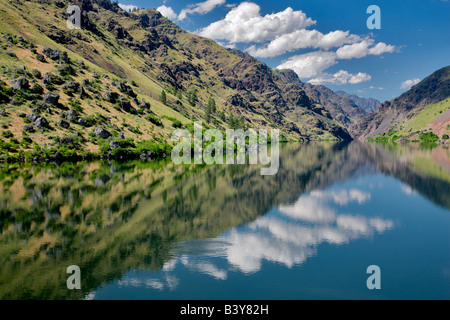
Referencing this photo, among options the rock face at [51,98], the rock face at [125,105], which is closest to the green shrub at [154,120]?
the rock face at [125,105]

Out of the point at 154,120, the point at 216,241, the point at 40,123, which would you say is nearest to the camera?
the point at 216,241

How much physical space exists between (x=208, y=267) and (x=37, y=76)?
387ft

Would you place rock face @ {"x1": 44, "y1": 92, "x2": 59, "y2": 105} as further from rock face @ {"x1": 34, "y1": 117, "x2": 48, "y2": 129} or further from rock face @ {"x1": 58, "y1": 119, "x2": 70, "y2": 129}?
rock face @ {"x1": 34, "y1": 117, "x2": 48, "y2": 129}

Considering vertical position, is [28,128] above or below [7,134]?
above

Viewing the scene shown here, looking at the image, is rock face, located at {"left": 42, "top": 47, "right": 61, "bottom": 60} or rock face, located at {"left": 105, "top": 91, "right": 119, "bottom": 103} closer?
rock face, located at {"left": 42, "top": 47, "right": 61, "bottom": 60}

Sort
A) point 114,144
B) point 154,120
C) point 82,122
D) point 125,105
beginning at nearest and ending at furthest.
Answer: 1. point 114,144
2. point 82,122
3. point 125,105
4. point 154,120

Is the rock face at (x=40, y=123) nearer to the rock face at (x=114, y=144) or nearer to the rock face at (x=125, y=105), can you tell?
the rock face at (x=114, y=144)

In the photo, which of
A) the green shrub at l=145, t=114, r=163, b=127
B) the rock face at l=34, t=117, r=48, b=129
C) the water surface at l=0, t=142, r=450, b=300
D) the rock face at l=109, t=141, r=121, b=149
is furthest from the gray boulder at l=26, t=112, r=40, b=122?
the green shrub at l=145, t=114, r=163, b=127

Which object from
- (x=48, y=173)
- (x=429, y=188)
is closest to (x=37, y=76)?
(x=48, y=173)

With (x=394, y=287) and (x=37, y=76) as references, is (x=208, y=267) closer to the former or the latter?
(x=394, y=287)

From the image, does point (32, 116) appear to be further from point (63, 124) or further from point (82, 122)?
point (82, 122)

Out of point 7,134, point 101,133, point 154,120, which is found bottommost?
point 7,134

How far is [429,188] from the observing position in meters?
56.7

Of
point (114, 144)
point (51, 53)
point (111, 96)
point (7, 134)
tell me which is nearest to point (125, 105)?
point (111, 96)
